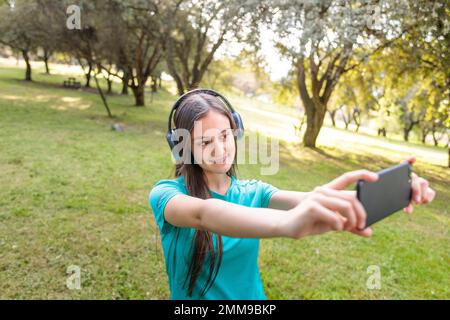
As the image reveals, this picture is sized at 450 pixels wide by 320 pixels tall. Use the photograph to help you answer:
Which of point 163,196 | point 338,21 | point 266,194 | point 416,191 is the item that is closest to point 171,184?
point 163,196

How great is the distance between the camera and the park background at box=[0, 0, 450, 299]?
5.06 meters

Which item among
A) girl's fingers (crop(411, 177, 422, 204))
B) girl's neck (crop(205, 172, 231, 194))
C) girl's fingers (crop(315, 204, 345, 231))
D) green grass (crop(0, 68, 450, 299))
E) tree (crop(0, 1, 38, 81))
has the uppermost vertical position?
tree (crop(0, 1, 38, 81))

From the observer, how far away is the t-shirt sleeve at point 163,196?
5.02 feet

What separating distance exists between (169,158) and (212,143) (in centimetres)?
1083

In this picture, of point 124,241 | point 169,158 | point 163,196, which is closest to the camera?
point 163,196

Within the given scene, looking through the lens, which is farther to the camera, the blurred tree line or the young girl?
the blurred tree line

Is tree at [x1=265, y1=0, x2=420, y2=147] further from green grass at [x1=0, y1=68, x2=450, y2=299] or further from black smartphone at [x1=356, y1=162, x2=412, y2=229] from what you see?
black smartphone at [x1=356, y1=162, x2=412, y2=229]

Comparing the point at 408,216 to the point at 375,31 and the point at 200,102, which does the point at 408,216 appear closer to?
the point at 375,31

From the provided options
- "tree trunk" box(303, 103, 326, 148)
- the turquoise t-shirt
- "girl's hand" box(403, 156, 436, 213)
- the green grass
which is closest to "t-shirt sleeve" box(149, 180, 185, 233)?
the turquoise t-shirt

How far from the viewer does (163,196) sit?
154cm

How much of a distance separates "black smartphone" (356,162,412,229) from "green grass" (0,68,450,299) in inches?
153

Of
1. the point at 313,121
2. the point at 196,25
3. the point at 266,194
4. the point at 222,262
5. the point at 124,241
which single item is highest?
the point at 196,25

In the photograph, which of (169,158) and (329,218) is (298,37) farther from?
(329,218)
